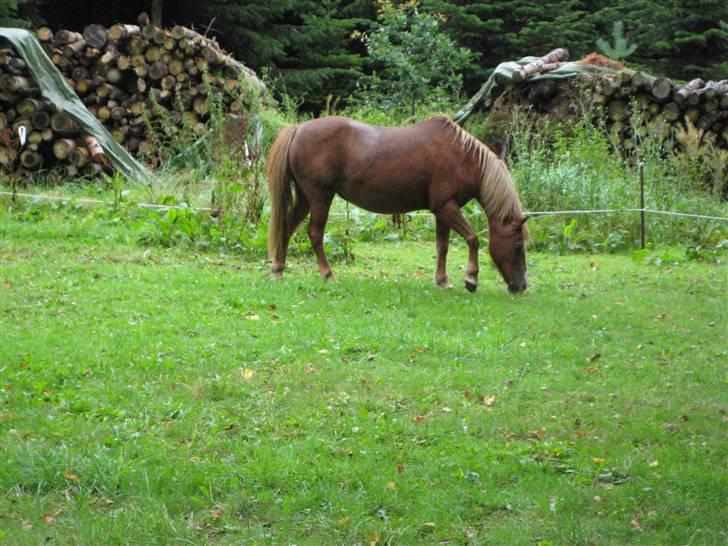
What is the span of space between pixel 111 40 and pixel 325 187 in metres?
8.61

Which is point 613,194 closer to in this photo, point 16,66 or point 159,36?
point 159,36

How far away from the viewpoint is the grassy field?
450 centimetres

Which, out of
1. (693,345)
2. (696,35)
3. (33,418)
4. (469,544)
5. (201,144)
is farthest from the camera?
(696,35)

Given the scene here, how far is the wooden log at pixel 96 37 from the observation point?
54.3ft

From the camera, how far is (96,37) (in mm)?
16578

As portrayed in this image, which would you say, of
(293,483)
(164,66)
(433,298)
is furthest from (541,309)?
(164,66)

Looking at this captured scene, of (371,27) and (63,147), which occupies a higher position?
(371,27)

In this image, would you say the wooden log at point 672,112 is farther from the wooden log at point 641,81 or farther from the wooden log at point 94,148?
the wooden log at point 94,148

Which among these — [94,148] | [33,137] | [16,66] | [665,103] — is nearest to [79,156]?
[94,148]

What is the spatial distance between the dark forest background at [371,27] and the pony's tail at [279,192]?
12352 millimetres

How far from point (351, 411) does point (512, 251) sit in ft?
13.0

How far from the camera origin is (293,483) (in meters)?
4.80

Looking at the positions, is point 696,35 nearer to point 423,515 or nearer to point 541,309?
point 541,309

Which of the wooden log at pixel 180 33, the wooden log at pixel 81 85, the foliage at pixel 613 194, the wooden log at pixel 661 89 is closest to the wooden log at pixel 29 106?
the wooden log at pixel 81 85
